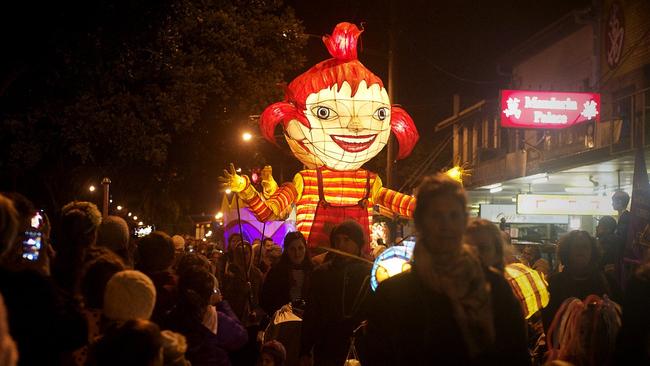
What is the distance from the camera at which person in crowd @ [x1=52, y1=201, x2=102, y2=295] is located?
5.16m

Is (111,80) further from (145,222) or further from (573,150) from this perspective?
(145,222)

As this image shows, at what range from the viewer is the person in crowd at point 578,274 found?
576cm

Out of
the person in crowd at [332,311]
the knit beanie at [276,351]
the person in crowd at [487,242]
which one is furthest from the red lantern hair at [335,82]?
the person in crowd at [487,242]

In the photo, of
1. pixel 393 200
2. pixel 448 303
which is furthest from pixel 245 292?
pixel 448 303

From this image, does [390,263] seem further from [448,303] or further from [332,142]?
[332,142]

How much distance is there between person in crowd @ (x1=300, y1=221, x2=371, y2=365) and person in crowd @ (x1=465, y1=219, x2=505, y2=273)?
81.3 inches

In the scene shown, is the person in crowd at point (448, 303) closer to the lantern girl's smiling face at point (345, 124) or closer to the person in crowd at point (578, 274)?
the person in crowd at point (578, 274)

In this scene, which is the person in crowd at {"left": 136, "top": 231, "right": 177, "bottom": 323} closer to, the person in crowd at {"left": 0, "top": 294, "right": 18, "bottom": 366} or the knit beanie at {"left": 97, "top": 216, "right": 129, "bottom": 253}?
the knit beanie at {"left": 97, "top": 216, "right": 129, "bottom": 253}

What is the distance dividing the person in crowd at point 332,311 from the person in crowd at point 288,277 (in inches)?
58.1

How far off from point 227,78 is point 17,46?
26.6 feet

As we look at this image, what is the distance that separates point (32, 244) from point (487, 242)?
3129 mm

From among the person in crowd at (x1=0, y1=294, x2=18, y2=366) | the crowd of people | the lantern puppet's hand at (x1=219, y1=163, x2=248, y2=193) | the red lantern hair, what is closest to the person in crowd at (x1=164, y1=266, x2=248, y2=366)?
the crowd of people

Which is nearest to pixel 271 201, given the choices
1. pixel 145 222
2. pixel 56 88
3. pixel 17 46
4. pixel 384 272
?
pixel 384 272

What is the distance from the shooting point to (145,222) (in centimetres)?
3247
